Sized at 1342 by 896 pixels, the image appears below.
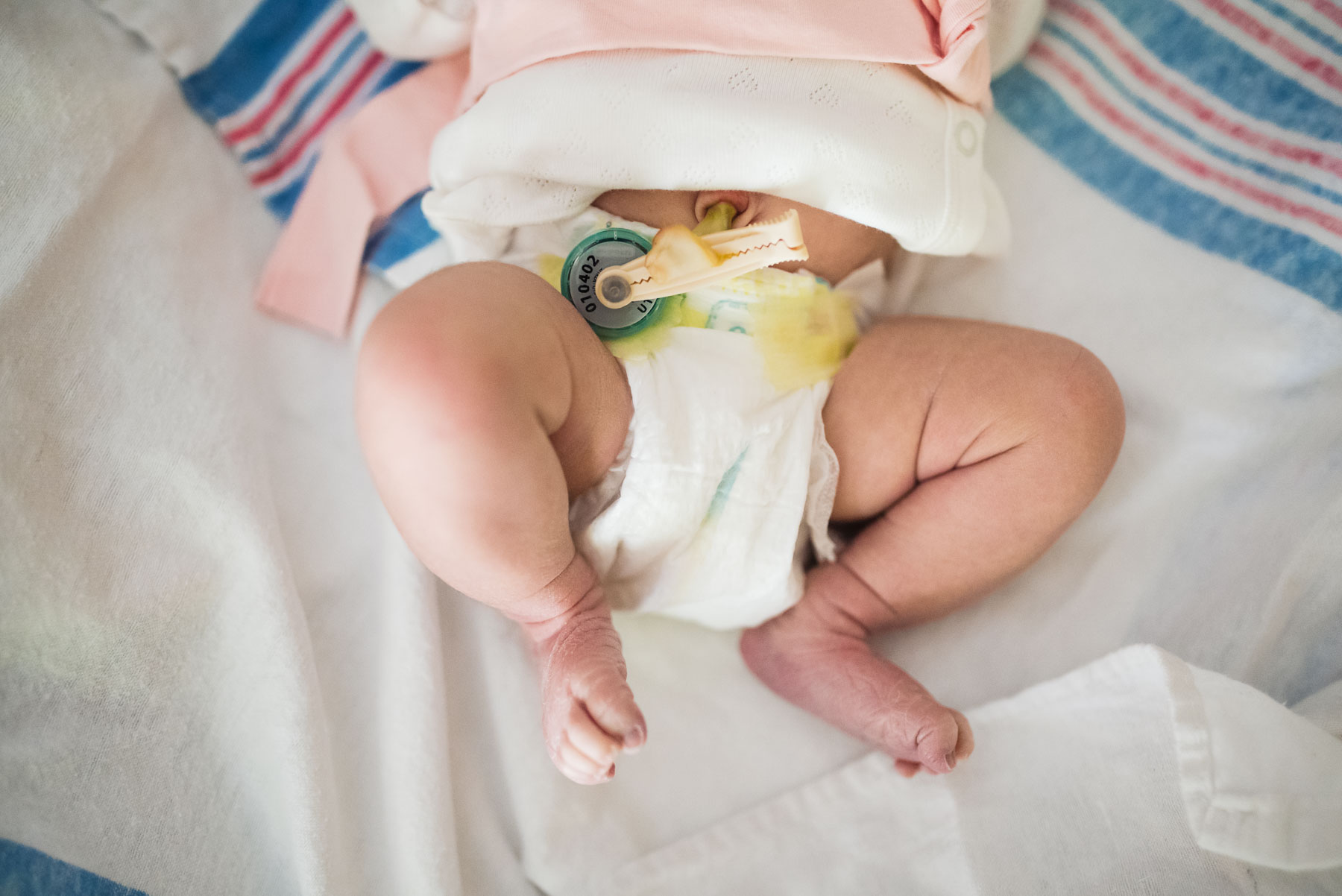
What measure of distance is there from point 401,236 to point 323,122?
204 mm

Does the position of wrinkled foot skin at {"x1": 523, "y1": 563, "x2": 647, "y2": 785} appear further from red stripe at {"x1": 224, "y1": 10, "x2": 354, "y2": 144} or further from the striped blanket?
red stripe at {"x1": 224, "y1": 10, "x2": 354, "y2": 144}

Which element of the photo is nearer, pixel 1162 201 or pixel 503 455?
pixel 503 455

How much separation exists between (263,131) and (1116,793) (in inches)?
43.9

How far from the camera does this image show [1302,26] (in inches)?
33.7

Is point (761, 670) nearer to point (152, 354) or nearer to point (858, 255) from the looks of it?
point (858, 255)

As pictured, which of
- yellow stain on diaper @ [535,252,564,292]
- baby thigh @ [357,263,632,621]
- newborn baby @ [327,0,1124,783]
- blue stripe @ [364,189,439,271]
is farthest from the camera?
blue stripe @ [364,189,439,271]

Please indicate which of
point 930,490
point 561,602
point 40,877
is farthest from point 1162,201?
point 40,877

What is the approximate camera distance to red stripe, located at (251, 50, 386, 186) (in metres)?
0.98

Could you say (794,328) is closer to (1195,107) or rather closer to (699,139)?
(699,139)

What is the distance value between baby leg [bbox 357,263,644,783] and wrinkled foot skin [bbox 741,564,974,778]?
22 cm

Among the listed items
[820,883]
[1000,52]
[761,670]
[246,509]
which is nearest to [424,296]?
[246,509]

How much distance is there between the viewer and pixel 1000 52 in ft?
3.05

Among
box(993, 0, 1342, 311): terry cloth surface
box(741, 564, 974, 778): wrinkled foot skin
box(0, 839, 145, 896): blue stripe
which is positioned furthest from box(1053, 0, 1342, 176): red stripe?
box(0, 839, 145, 896): blue stripe

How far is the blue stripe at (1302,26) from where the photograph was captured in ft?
2.77
